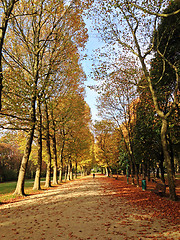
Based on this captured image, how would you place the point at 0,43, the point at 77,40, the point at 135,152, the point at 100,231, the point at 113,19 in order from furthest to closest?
1. the point at 135,152
2. the point at 77,40
3. the point at 113,19
4. the point at 0,43
5. the point at 100,231

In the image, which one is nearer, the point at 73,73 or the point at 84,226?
the point at 84,226

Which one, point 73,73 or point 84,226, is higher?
point 73,73

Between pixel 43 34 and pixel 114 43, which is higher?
pixel 43 34

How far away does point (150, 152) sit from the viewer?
795 inches

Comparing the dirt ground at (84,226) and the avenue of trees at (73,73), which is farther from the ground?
the avenue of trees at (73,73)

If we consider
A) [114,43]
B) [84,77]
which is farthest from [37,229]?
[84,77]

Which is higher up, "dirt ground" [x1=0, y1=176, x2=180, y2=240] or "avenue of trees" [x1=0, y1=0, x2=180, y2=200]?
"avenue of trees" [x1=0, y1=0, x2=180, y2=200]

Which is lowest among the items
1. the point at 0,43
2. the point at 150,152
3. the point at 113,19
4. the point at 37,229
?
the point at 37,229

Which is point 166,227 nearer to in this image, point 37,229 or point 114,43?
point 37,229

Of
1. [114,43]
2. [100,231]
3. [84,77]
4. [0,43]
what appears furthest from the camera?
[84,77]

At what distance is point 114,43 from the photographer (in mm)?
13602

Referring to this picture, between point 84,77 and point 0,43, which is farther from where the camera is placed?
point 84,77

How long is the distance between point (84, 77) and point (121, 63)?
975 cm

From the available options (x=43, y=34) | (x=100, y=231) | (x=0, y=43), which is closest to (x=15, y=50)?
(x=43, y=34)
